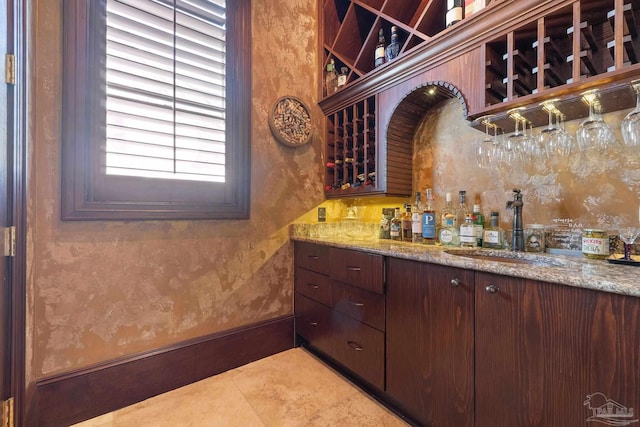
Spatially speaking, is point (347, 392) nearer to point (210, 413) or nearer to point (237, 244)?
point (210, 413)

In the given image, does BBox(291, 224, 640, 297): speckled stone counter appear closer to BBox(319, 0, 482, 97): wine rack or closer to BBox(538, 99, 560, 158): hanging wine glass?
BBox(538, 99, 560, 158): hanging wine glass

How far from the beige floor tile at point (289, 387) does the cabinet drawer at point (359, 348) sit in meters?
0.15

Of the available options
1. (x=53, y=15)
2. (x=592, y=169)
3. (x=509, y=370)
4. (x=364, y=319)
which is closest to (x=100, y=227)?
(x=53, y=15)

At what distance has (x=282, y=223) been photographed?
214cm

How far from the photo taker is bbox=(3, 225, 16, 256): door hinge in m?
1.13

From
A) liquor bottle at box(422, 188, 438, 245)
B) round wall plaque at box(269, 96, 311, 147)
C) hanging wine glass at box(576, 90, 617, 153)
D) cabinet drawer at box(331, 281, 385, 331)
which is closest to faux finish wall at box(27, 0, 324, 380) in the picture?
round wall plaque at box(269, 96, 311, 147)

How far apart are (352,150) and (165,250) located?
1482 millimetres

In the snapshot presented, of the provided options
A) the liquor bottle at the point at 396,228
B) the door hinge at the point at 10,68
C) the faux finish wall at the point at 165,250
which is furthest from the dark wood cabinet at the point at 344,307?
the door hinge at the point at 10,68

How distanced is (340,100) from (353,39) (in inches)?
22.0

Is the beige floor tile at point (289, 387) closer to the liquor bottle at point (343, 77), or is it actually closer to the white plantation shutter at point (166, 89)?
the white plantation shutter at point (166, 89)

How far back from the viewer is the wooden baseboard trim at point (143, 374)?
1357 mm

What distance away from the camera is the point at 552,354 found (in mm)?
875

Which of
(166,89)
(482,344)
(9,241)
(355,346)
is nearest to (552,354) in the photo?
(482,344)

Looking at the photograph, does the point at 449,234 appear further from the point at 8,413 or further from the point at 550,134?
the point at 8,413
